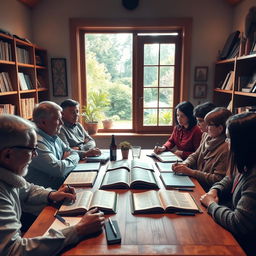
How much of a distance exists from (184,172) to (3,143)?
117cm

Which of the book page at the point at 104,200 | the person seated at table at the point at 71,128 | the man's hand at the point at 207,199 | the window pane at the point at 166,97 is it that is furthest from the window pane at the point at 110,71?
the man's hand at the point at 207,199

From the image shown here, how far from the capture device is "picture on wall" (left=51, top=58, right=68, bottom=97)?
3.63 m

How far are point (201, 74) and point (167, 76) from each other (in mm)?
500

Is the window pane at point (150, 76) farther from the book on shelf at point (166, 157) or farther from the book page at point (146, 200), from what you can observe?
the book page at point (146, 200)

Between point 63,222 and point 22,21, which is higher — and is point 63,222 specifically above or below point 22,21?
below

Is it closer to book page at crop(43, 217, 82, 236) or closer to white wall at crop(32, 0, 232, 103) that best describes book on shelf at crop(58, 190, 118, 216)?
book page at crop(43, 217, 82, 236)

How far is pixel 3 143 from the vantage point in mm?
981

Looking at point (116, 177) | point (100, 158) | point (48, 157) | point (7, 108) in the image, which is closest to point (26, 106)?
point (7, 108)

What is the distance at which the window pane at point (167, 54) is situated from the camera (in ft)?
12.1

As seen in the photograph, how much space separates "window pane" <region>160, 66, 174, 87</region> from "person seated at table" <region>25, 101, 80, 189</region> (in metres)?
2.20

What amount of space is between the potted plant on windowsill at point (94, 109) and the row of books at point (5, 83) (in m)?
1.18

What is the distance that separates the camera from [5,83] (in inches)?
101

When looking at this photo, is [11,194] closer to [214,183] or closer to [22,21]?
[214,183]

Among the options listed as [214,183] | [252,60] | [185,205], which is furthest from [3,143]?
[252,60]
